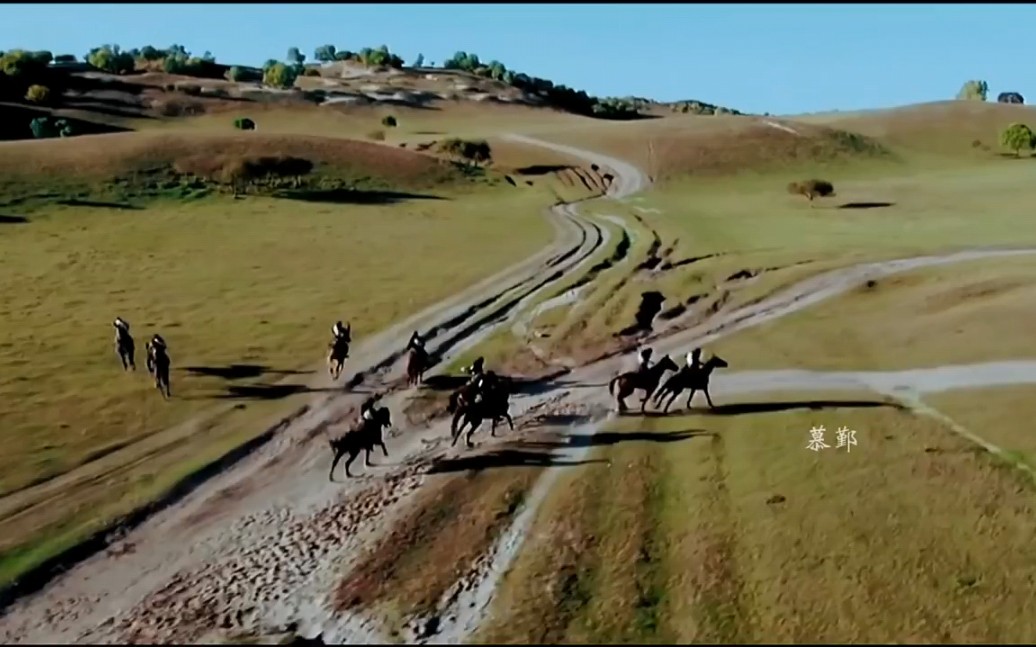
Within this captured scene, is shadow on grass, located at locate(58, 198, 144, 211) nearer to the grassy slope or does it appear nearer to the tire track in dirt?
the tire track in dirt

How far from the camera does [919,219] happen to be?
193 feet

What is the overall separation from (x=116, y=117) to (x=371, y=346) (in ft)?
295

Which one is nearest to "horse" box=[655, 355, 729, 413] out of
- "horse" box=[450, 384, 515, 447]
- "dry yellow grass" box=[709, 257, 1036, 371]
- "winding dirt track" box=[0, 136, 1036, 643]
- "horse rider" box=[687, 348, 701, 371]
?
"horse rider" box=[687, 348, 701, 371]

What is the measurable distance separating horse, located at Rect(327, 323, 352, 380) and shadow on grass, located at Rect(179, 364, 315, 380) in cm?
85

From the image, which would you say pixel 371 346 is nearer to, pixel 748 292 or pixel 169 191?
pixel 748 292

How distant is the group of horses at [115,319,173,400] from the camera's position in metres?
28.4

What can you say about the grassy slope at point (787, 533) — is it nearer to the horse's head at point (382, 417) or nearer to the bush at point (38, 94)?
the horse's head at point (382, 417)

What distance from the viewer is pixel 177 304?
39.6m

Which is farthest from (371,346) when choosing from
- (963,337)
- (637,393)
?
(963,337)

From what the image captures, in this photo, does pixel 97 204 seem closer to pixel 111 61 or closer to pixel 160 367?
pixel 160 367

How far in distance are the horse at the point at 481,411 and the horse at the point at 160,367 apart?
29.2 feet

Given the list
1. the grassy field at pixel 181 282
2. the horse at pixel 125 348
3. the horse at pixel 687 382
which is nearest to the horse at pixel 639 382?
the horse at pixel 687 382

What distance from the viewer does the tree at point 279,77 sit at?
148000 millimetres

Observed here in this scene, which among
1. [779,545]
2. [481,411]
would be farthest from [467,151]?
[779,545]
